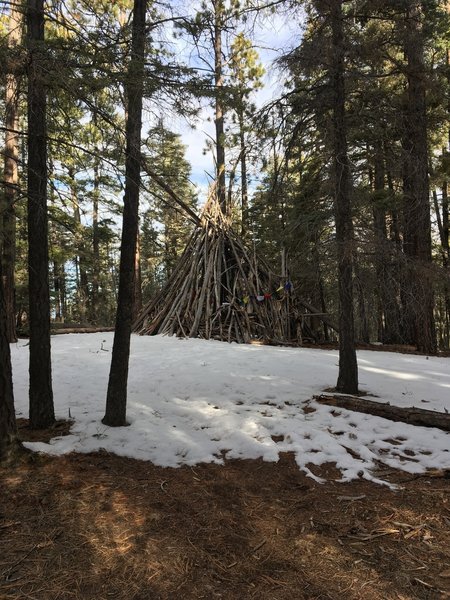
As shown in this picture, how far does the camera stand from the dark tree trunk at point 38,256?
4262 millimetres

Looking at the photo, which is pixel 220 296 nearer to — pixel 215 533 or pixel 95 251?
pixel 215 533

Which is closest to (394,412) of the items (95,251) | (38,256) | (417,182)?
(417,182)

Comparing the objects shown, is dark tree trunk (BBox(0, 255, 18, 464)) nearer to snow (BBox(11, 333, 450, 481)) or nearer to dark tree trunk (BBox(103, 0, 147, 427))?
snow (BBox(11, 333, 450, 481))

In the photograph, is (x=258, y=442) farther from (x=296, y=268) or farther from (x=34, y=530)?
(x=296, y=268)

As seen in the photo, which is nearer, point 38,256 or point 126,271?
point 38,256

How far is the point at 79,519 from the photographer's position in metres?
2.91

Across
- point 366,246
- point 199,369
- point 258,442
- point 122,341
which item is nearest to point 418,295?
point 366,246

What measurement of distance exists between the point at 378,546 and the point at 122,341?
3.23 m

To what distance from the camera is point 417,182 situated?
6477 millimetres

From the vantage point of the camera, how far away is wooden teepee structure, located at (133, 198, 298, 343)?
35.2 ft

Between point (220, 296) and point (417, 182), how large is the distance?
622 centimetres

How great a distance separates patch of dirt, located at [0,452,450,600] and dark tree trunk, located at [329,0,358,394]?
2.21m

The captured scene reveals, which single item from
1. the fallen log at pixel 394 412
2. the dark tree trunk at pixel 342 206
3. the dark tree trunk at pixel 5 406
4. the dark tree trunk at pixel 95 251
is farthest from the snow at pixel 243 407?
the dark tree trunk at pixel 95 251

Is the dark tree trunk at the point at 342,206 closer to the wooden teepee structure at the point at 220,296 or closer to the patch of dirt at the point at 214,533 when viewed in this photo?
the patch of dirt at the point at 214,533
